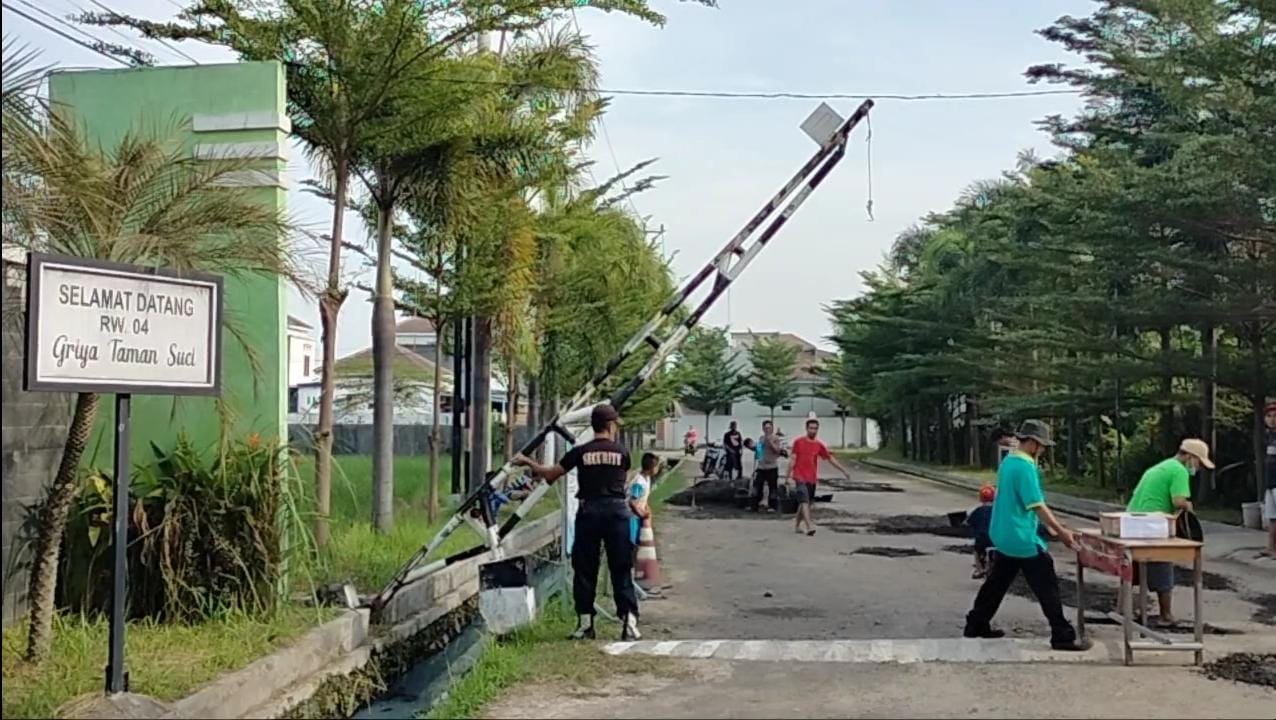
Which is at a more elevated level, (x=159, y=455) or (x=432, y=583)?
(x=159, y=455)

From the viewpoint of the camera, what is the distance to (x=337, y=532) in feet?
41.4

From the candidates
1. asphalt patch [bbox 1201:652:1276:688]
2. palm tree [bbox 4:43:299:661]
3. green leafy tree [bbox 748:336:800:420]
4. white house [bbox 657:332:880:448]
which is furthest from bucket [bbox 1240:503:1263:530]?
green leafy tree [bbox 748:336:800:420]

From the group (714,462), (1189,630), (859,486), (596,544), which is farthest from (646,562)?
(714,462)

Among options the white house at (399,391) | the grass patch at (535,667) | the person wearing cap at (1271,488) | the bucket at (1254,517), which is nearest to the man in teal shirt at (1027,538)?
the grass patch at (535,667)

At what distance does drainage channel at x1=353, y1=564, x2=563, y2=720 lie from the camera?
9062 mm

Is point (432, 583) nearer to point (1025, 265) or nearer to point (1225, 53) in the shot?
point (1225, 53)

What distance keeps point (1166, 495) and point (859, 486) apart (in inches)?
987

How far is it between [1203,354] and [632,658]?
54.7 feet

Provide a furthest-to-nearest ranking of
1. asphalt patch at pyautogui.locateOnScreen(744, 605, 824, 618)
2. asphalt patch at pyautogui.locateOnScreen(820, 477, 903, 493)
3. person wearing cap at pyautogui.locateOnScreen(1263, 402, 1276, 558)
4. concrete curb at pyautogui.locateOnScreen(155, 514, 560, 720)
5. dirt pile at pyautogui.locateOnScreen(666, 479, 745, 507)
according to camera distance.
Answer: asphalt patch at pyautogui.locateOnScreen(820, 477, 903, 493) < dirt pile at pyautogui.locateOnScreen(666, 479, 745, 507) < person wearing cap at pyautogui.locateOnScreen(1263, 402, 1276, 558) < asphalt patch at pyautogui.locateOnScreen(744, 605, 824, 618) < concrete curb at pyautogui.locateOnScreen(155, 514, 560, 720)

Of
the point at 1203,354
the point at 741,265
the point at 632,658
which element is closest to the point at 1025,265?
the point at 1203,354

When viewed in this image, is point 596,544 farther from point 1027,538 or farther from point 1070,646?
point 1070,646

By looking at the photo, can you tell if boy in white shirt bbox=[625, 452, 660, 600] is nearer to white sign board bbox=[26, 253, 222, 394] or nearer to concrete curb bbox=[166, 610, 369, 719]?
concrete curb bbox=[166, 610, 369, 719]

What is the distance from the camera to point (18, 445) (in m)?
8.76

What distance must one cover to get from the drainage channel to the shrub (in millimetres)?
1095
